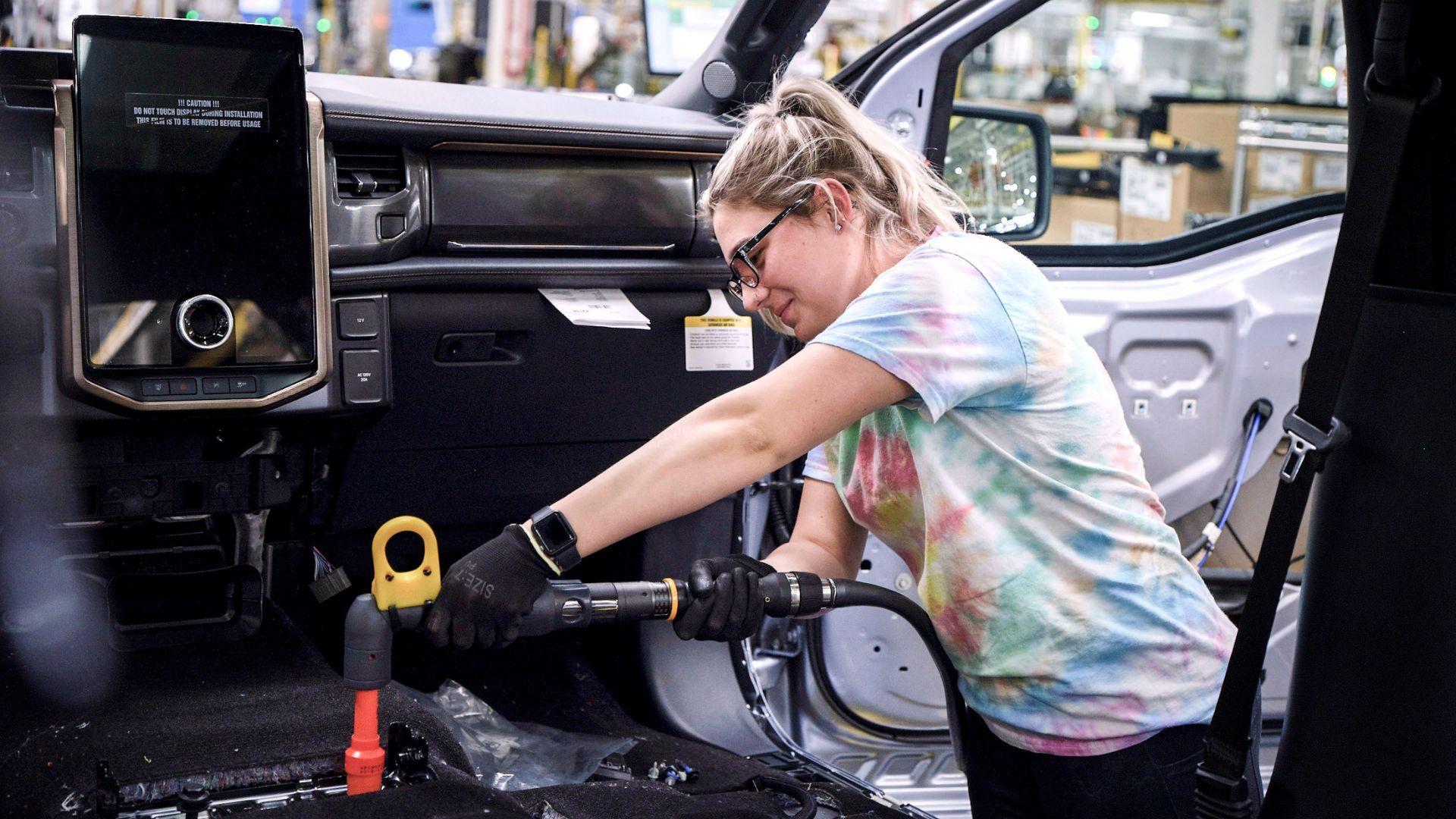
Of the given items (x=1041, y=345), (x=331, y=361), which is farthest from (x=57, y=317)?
(x=1041, y=345)

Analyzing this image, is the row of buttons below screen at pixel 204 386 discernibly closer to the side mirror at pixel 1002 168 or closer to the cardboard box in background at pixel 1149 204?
the side mirror at pixel 1002 168

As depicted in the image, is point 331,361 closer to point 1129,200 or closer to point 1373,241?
point 1373,241

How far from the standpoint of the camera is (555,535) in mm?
1421

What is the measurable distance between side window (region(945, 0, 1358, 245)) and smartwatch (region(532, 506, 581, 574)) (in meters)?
2.81

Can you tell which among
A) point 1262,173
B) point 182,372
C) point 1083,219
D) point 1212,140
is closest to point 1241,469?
point 1083,219

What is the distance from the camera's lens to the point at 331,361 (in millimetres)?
1884

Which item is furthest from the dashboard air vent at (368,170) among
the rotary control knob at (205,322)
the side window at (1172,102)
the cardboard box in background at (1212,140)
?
the cardboard box in background at (1212,140)

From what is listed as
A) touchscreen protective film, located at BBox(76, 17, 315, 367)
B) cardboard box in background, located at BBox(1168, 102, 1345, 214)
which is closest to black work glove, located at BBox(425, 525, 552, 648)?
touchscreen protective film, located at BBox(76, 17, 315, 367)

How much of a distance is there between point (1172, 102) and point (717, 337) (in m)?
3.96

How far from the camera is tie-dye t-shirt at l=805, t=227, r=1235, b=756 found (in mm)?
1461

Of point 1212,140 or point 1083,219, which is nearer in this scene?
point 1083,219

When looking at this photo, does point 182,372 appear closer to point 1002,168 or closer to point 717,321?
point 717,321

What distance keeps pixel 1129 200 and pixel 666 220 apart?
2282 mm

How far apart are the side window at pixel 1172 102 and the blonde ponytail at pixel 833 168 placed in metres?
2.36
